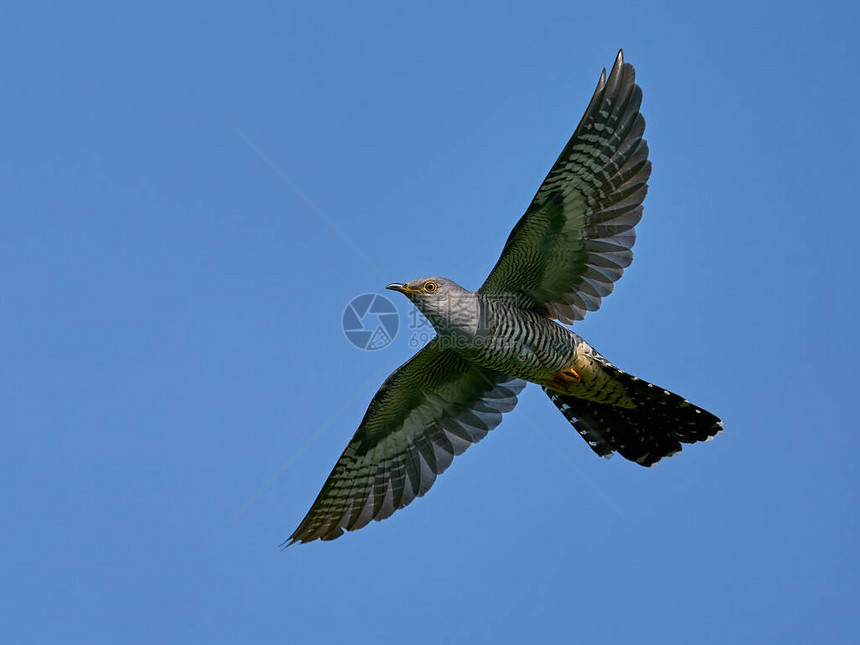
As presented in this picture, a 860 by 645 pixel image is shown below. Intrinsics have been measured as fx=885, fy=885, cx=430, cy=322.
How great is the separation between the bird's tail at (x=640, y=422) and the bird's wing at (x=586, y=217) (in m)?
0.90

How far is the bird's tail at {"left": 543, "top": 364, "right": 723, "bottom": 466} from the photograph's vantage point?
8.39m

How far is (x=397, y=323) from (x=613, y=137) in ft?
10.7

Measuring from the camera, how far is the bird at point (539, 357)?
7.90 m

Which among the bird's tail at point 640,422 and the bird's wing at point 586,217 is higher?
the bird's wing at point 586,217

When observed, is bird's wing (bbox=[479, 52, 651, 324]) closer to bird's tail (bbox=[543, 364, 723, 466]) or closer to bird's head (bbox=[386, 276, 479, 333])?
bird's head (bbox=[386, 276, 479, 333])

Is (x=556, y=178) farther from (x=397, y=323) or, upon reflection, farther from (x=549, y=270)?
(x=397, y=323)

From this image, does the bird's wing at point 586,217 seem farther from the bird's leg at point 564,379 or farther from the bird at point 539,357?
the bird's leg at point 564,379

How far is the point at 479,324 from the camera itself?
315 inches

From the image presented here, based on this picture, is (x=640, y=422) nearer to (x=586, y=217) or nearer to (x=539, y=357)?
(x=539, y=357)

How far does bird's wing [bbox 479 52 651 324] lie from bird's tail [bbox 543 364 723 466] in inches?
35.5

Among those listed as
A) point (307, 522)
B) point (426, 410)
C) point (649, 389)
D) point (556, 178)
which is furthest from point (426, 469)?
point (556, 178)

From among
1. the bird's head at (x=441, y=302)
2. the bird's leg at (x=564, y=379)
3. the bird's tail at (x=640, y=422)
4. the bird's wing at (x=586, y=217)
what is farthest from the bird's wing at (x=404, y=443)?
the bird's head at (x=441, y=302)

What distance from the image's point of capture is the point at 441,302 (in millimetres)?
7836

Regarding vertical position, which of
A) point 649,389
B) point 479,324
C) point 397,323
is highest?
point 397,323
